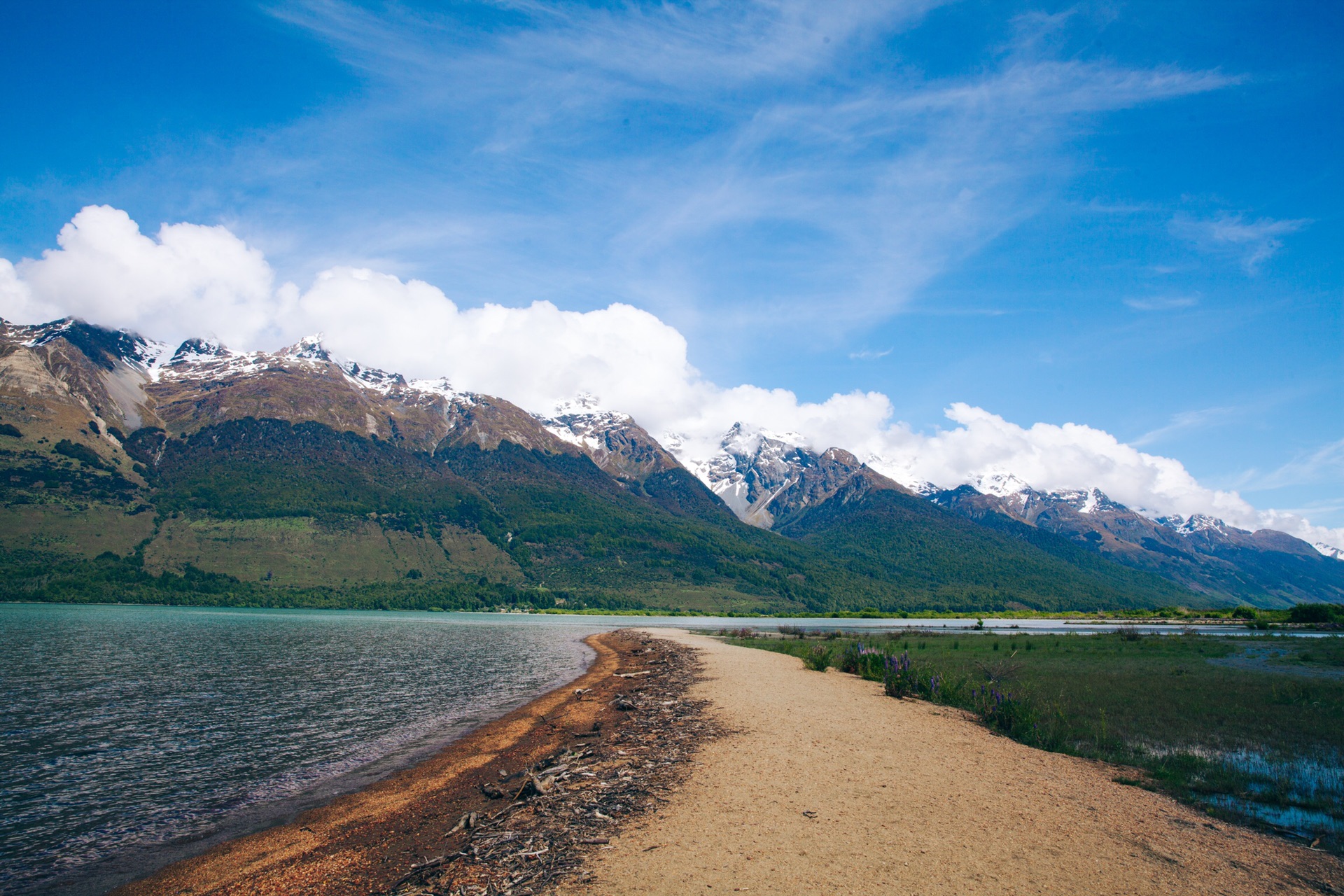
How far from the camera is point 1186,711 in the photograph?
21.1 meters

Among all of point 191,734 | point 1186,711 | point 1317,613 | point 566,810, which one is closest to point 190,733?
point 191,734

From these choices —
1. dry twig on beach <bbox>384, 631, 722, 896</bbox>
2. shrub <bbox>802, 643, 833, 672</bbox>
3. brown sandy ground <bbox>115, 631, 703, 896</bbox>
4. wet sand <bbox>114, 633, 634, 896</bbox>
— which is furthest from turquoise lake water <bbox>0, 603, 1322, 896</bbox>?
shrub <bbox>802, 643, 833, 672</bbox>

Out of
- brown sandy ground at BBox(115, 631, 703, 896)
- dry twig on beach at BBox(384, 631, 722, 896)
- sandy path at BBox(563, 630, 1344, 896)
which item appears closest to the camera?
sandy path at BBox(563, 630, 1344, 896)

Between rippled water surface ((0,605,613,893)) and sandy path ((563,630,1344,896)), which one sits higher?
sandy path ((563,630,1344,896))

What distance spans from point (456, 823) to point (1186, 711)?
22807mm

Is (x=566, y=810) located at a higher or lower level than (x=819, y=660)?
higher

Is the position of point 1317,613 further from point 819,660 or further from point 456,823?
point 456,823

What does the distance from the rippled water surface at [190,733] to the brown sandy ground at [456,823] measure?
4.72ft

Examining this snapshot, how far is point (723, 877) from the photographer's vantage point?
363 inches

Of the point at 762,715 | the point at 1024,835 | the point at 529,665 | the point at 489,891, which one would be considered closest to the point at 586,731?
the point at 762,715

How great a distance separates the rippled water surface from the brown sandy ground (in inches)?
56.7

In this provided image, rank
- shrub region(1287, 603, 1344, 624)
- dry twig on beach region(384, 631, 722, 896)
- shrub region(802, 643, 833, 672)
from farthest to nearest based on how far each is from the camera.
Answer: shrub region(1287, 603, 1344, 624) < shrub region(802, 643, 833, 672) < dry twig on beach region(384, 631, 722, 896)

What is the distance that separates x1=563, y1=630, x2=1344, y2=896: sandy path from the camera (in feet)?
29.4

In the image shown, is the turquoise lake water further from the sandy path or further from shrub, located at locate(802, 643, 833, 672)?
shrub, located at locate(802, 643, 833, 672)
